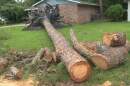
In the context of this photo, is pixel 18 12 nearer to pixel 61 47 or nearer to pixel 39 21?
pixel 39 21

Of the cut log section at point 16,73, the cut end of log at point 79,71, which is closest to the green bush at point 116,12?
the cut log section at point 16,73

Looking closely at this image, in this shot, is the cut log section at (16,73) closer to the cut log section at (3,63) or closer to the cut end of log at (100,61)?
the cut log section at (3,63)

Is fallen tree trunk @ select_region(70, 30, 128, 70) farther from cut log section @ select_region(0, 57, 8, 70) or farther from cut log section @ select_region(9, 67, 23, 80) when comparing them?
cut log section @ select_region(0, 57, 8, 70)

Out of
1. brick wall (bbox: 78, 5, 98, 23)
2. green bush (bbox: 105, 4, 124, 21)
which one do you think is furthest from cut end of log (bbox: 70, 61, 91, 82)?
green bush (bbox: 105, 4, 124, 21)

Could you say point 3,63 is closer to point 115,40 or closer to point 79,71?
Answer: point 79,71


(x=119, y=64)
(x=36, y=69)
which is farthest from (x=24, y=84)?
(x=119, y=64)

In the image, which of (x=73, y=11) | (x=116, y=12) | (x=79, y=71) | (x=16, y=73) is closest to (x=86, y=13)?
(x=73, y=11)

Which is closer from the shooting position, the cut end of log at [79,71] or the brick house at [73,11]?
the cut end of log at [79,71]

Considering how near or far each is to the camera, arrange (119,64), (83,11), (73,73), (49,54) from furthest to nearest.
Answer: (83,11) < (49,54) < (119,64) < (73,73)

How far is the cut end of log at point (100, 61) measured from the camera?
8.64 m

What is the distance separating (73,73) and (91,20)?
2413 cm

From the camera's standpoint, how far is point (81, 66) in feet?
26.2

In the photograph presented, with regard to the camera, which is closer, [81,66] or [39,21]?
[81,66]

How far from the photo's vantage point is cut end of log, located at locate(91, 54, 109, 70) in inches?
340
